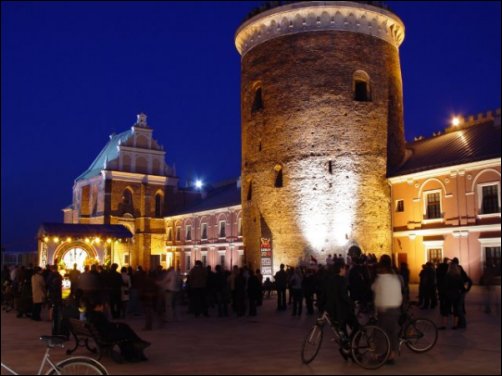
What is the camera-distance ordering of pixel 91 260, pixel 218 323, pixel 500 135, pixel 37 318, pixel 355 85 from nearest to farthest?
pixel 218 323
pixel 37 318
pixel 500 135
pixel 355 85
pixel 91 260

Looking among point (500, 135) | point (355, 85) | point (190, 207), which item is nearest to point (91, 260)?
point (190, 207)

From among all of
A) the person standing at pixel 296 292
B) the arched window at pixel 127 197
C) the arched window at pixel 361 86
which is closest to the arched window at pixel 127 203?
the arched window at pixel 127 197

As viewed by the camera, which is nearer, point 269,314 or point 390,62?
point 269,314

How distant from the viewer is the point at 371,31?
97.8 ft

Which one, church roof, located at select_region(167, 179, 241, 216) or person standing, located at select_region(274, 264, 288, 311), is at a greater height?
church roof, located at select_region(167, 179, 241, 216)

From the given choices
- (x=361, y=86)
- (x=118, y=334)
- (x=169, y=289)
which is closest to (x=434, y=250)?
(x=361, y=86)

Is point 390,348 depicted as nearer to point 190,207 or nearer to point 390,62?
point 390,62

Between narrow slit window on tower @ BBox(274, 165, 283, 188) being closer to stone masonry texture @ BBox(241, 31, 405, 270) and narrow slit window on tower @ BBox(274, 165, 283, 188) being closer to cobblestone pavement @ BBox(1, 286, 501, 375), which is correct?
stone masonry texture @ BBox(241, 31, 405, 270)

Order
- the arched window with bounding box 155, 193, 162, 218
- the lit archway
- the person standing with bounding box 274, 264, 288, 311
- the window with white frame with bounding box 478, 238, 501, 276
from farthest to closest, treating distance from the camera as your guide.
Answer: the arched window with bounding box 155, 193, 162, 218 → the lit archway → the window with white frame with bounding box 478, 238, 501, 276 → the person standing with bounding box 274, 264, 288, 311

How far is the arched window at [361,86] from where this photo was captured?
29328 millimetres

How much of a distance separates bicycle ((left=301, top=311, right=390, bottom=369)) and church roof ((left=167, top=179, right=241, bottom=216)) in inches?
1289

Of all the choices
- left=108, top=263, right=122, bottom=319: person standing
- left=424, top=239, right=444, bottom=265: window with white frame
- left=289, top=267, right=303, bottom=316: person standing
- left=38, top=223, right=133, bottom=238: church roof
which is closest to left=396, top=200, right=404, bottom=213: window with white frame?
left=424, top=239, right=444, bottom=265: window with white frame

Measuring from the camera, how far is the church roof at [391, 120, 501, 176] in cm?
2577

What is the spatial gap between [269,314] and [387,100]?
1615 centimetres
